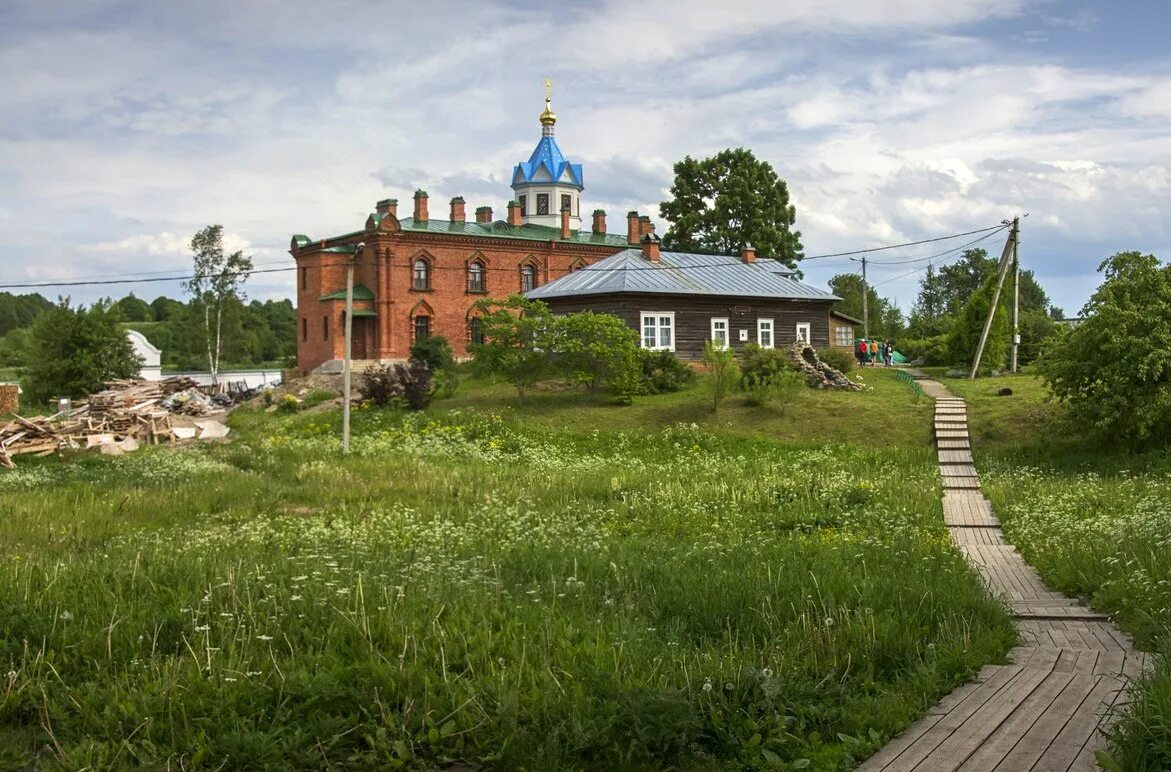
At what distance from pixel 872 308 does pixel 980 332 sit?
127ft

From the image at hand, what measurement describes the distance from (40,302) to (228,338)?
241 feet

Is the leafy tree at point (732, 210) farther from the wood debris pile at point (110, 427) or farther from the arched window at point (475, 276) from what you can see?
the wood debris pile at point (110, 427)

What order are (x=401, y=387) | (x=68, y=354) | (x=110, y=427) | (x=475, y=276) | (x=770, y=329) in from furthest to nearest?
1. (x=475, y=276)
2. (x=68, y=354)
3. (x=770, y=329)
4. (x=401, y=387)
5. (x=110, y=427)

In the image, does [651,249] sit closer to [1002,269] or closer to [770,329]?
[770,329]

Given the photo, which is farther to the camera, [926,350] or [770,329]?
[926,350]

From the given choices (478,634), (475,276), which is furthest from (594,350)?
(478,634)

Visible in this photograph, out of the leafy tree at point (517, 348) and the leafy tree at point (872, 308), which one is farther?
the leafy tree at point (872, 308)

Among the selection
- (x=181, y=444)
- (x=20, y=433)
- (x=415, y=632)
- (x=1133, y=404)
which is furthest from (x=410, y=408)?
(x=415, y=632)

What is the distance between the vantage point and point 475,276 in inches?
2037

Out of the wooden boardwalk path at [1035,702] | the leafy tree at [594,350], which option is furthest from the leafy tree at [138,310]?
the wooden boardwalk path at [1035,702]

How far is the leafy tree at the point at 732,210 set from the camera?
190 feet

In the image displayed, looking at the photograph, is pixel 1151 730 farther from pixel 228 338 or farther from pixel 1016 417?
pixel 228 338

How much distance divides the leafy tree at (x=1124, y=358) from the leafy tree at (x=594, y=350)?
42.1ft

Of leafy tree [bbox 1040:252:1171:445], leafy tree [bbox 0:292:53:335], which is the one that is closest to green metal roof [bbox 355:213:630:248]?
leafy tree [bbox 1040:252:1171:445]
